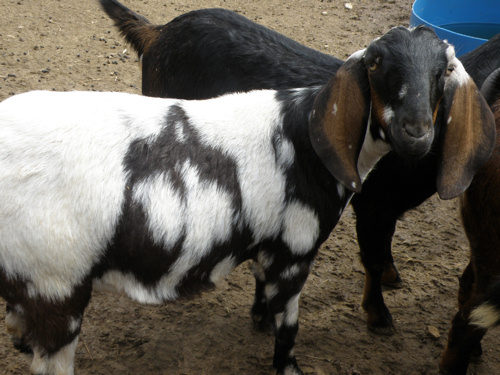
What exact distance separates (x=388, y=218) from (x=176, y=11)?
4.35 m

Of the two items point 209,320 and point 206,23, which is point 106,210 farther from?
point 206,23

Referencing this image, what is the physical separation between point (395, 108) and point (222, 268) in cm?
97

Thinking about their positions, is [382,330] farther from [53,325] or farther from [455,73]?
[53,325]

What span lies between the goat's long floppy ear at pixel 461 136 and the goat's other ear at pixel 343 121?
1.09 ft

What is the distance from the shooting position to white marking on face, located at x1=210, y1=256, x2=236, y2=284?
2316mm

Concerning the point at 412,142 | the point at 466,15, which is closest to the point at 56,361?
the point at 412,142

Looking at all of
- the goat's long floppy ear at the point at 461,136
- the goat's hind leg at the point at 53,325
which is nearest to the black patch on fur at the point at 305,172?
the goat's long floppy ear at the point at 461,136

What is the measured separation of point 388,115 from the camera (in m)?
2.06

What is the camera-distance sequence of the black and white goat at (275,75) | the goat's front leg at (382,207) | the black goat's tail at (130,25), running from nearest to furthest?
the goat's front leg at (382,207) → the black and white goat at (275,75) → the black goat's tail at (130,25)

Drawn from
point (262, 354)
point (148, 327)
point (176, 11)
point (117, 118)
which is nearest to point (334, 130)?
point (117, 118)

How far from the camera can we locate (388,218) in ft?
9.87

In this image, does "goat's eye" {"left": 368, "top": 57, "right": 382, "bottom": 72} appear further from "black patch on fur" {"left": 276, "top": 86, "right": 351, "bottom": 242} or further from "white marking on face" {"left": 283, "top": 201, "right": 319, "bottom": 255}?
"white marking on face" {"left": 283, "top": 201, "right": 319, "bottom": 255}

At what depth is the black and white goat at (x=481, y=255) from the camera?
2.15m

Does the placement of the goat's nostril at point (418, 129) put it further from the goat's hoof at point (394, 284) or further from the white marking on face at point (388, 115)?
the goat's hoof at point (394, 284)
